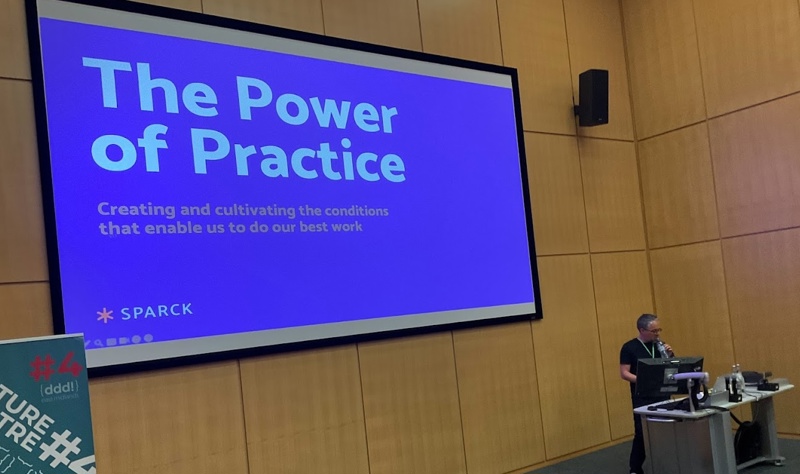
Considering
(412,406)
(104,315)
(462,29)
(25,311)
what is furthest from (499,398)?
(25,311)

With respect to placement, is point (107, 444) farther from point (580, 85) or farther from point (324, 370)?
point (580, 85)

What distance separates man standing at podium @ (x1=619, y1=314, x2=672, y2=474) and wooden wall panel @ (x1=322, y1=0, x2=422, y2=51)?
284 centimetres

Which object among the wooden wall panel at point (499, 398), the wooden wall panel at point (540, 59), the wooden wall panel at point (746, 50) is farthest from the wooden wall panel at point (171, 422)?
the wooden wall panel at point (746, 50)

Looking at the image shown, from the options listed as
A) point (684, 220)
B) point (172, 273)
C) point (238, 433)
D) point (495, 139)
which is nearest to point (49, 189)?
point (172, 273)

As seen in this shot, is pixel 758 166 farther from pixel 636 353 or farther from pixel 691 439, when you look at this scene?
pixel 691 439

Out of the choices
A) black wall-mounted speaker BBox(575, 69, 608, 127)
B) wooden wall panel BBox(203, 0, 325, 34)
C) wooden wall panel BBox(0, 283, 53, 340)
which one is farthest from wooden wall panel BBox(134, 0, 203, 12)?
black wall-mounted speaker BBox(575, 69, 608, 127)

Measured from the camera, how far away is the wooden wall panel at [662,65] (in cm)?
712

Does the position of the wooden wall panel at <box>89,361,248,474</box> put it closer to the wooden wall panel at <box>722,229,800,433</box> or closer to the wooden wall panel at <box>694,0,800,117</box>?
the wooden wall panel at <box>722,229,800,433</box>

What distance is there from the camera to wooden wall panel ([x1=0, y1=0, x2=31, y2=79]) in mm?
4086

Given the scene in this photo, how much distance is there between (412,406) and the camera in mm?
5539

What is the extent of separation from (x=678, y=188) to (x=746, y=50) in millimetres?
1408

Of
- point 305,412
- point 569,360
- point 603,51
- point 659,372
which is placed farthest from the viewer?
point 603,51

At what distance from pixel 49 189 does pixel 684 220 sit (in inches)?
224

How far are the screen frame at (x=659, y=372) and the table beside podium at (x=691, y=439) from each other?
148 mm
